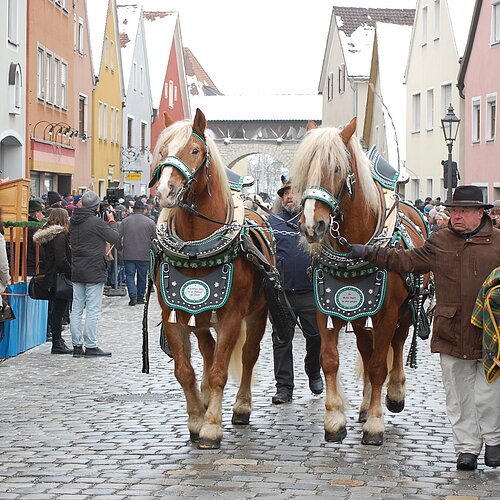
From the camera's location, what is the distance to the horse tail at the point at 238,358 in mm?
8766

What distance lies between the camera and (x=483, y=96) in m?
34.8

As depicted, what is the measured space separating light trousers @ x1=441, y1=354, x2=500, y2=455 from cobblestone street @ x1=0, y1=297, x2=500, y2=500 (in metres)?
0.20

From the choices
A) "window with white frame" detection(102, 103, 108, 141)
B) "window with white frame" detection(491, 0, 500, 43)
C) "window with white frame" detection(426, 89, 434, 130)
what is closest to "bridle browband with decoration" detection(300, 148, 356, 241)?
"window with white frame" detection(491, 0, 500, 43)

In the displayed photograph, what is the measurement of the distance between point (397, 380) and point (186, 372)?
186cm

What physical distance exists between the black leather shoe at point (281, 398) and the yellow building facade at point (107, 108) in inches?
1271

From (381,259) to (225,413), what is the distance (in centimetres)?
244

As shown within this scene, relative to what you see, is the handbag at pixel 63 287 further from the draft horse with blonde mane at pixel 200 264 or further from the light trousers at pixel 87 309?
the draft horse with blonde mane at pixel 200 264

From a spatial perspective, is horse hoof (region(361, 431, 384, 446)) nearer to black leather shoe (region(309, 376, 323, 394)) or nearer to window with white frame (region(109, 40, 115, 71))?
black leather shoe (region(309, 376, 323, 394))

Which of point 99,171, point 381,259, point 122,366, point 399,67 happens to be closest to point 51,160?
point 99,171

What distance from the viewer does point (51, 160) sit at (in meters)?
33.6

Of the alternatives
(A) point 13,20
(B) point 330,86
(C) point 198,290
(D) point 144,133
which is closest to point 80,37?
(A) point 13,20

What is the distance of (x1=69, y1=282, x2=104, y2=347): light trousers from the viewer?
45.3ft

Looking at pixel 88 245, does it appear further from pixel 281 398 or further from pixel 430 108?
pixel 430 108

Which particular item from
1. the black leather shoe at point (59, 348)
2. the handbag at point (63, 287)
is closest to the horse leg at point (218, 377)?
the handbag at point (63, 287)
